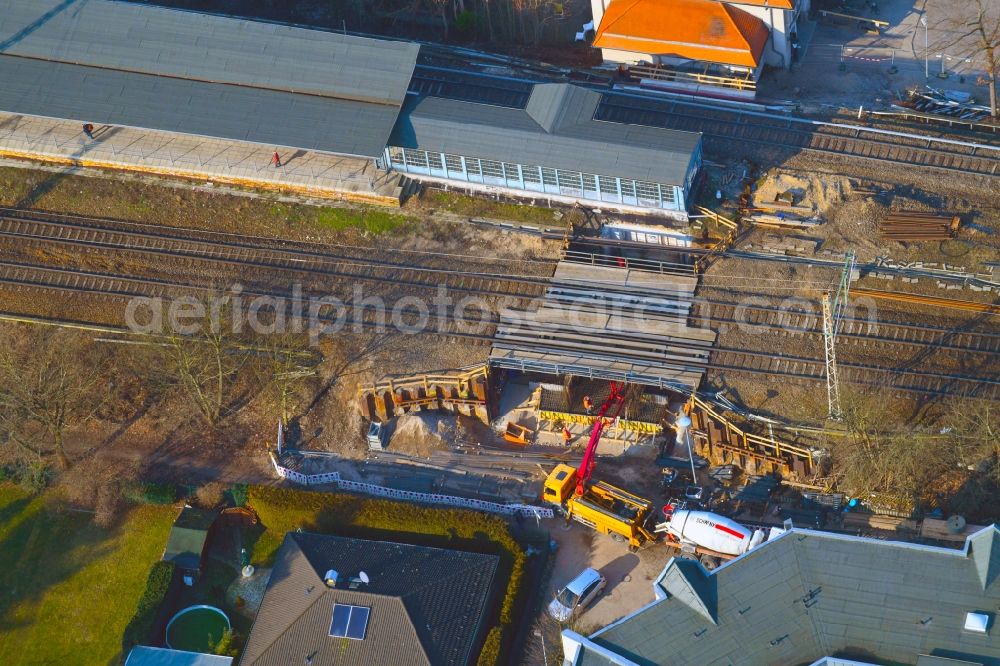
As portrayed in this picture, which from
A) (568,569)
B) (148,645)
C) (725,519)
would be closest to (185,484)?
(148,645)

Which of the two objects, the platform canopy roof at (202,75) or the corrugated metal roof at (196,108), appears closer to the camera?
the corrugated metal roof at (196,108)

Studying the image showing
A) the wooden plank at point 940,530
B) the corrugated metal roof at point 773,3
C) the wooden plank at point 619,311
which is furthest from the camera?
the corrugated metal roof at point 773,3

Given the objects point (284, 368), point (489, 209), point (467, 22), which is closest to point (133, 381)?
point (284, 368)

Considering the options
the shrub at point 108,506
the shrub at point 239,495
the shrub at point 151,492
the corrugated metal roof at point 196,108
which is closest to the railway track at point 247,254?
the corrugated metal roof at point 196,108

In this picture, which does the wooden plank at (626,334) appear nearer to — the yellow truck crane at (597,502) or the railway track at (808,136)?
the yellow truck crane at (597,502)

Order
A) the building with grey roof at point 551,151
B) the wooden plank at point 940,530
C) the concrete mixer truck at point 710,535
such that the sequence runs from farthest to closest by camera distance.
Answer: the building with grey roof at point 551,151 → the wooden plank at point 940,530 → the concrete mixer truck at point 710,535

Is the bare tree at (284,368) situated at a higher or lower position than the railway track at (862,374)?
lower
